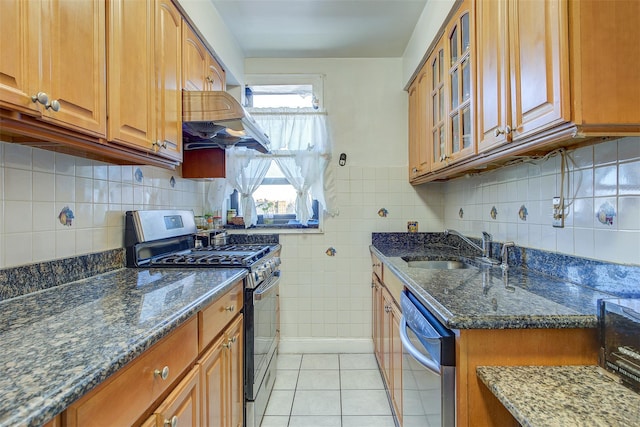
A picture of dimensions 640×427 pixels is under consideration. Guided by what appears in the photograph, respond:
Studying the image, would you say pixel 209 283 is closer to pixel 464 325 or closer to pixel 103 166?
pixel 103 166

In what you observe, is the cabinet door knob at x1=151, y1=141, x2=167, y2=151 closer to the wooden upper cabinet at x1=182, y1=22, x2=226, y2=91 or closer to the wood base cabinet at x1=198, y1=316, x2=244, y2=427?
the wooden upper cabinet at x1=182, y1=22, x2=226, y2=91

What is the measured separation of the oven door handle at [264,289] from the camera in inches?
68.6

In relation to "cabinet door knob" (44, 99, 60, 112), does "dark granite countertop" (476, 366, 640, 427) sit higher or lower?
lower

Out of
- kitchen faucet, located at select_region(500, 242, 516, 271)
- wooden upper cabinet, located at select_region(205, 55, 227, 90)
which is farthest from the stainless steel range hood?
kitchen faucet, located at select_region(500, 242, 516, 271)

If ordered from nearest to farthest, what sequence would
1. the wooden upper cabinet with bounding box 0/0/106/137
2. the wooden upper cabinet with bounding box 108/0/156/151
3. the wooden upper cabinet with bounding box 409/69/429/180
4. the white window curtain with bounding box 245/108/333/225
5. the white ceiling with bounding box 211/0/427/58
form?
the wooden upper cabinet with bounding box 0/0/106/137 → the wooden upper cabinet with bounding box 108/0/156/151 → the white ceiling with bounding box 211/0/427/58 → the wooden upper cabinet with bounding box 409/69/429/180 → the white window curtain with bounding box 245/108/333/225

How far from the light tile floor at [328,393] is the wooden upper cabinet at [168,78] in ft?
5.38

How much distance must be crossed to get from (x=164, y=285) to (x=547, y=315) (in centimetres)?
132

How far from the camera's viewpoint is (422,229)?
9.13 feet

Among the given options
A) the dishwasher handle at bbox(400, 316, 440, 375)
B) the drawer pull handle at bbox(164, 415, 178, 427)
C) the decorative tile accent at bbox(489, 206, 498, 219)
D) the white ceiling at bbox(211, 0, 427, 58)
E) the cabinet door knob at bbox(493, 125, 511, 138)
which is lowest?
the drawer pull handle at bbox(164, 415, 178, 427)

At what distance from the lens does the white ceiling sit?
82.5 inches

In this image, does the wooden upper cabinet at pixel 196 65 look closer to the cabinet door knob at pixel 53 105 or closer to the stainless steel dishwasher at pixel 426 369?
the cabinet door knob at pixel 53 105

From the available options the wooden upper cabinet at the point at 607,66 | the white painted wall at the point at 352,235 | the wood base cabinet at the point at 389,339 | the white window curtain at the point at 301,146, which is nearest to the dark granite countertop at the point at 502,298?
the wood base cabinet at the point at 389,339

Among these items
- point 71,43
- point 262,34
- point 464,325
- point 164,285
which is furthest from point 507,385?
point 262,34

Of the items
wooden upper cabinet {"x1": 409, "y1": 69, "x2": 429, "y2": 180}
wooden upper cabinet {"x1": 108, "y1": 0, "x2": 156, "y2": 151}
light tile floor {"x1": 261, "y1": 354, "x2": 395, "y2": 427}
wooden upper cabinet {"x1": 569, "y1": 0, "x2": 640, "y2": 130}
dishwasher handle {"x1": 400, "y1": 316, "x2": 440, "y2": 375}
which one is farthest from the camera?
wooden upper cabinet {"x1": 409, "y1": 69, "x2": 429, "y2": 180}
